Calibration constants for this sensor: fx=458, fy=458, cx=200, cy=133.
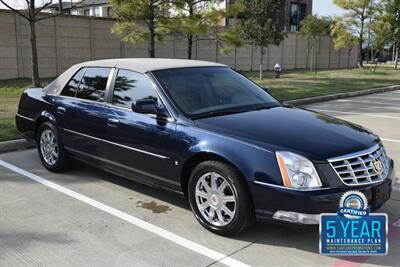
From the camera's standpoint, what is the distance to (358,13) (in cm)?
3481

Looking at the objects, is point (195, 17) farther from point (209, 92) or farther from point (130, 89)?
point (209, 92)

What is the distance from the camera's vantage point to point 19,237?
13.5 feet

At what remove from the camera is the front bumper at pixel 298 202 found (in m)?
3.60

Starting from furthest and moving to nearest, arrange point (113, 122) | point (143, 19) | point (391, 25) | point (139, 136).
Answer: point (391, 25)
point (143, 19)
point (113, 122)
point (139, 136)

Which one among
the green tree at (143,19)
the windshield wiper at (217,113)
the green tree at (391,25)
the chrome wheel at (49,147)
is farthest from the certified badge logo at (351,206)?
the green tree at (391,25)

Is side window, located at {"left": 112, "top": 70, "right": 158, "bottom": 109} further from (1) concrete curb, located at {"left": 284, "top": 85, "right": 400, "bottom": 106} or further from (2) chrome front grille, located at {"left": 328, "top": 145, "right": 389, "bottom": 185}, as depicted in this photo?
(1) concrete curb, located at {"left": 284, "top": 85, "right": 400, "bottom": 106}

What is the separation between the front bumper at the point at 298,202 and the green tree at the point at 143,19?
12.9 meters

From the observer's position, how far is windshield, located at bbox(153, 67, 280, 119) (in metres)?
4.62

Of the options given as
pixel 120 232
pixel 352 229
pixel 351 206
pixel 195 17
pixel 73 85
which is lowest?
pixel 120 232

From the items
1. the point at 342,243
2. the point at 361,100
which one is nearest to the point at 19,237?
the point at 342,243

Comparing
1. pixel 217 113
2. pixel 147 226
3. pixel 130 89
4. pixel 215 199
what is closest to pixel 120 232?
pixel 147 226

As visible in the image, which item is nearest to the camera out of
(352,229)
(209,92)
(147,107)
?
(352,229)

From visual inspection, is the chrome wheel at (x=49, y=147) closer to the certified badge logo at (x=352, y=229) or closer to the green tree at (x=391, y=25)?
the certified badge logo at (x=352, y=229)

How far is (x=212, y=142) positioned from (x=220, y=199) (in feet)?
1.67
